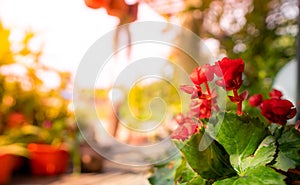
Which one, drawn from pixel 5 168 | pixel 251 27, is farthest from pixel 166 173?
pixel 251 27

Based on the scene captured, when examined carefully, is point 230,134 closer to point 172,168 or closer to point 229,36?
point 172,168

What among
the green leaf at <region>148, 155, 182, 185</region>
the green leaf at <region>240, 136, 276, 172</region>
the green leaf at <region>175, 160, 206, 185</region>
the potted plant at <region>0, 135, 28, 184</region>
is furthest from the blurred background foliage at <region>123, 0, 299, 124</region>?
the green leaf at <region>240, 136, 276, 172</region>

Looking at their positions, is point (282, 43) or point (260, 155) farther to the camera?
point (282, 43)

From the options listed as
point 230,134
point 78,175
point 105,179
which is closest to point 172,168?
point 230,134

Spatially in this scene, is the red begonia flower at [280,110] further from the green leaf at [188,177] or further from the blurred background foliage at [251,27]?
the blurred background foliage at [251,27]

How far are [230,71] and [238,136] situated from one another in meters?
0.08

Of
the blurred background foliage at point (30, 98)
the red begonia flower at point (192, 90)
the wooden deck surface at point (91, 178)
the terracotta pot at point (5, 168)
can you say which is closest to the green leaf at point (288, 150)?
the red begonia flower at point (192, 90)

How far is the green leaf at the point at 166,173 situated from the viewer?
503 millimetres

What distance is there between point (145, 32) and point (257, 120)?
10.4 inches

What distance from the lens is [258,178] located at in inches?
12.7

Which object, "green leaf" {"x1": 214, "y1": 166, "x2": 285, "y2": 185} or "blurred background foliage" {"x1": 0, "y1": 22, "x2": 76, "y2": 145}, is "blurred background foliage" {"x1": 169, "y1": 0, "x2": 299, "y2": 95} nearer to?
"blurred background foliage" {"x1": 0, "y1": 22, "x2": 76, "y2": 145}

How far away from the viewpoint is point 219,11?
2529mm

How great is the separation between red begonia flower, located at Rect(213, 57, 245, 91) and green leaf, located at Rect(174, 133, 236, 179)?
77mm

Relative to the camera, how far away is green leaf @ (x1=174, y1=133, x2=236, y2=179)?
14.5 inches
